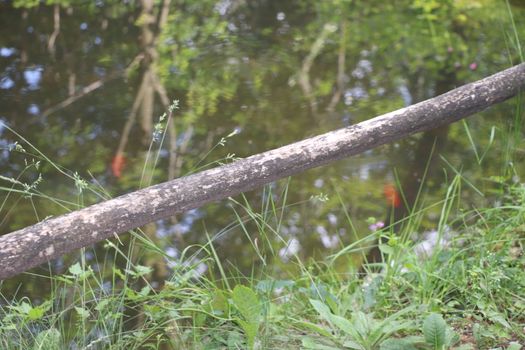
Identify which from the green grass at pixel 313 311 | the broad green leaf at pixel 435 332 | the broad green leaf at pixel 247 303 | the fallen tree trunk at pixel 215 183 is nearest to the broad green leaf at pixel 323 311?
the green grass at pixel 313 311

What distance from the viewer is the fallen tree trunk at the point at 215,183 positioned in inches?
78.2

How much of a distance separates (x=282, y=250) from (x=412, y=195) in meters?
0.90

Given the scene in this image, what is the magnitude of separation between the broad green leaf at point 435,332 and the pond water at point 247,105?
3.08ft

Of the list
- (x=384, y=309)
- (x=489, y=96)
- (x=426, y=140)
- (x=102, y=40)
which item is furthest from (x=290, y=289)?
(x=102, y=40)

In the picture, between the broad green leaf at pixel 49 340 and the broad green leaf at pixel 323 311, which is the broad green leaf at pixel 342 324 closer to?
the broad green leaf at pixel 323 311

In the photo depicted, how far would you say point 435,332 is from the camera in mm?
2195

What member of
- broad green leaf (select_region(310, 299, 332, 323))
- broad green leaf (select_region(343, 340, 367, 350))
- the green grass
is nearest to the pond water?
the green grass

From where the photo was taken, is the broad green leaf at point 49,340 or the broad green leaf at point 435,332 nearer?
the broad green leaf at point 435,332

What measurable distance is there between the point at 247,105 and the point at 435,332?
125 inches

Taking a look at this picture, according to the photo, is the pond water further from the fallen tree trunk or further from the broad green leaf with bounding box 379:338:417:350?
the broad green leaf with bounding box 379:338:417:350

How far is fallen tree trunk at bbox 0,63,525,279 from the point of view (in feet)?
6.52

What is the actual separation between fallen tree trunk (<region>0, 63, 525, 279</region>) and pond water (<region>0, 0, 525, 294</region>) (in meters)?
0.61

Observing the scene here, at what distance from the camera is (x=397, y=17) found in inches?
264


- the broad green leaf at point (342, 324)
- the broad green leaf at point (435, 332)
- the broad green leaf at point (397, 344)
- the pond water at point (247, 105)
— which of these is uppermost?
the broad green leaf at point (435, 332)
